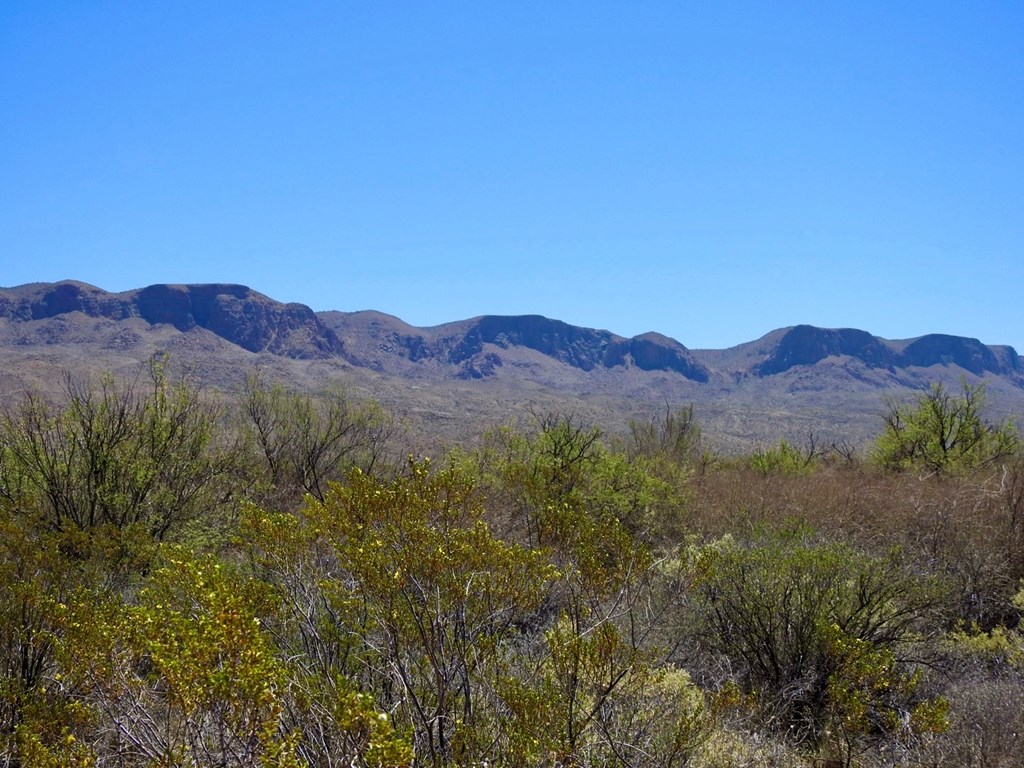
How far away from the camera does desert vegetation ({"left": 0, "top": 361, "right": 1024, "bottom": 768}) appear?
326 cm

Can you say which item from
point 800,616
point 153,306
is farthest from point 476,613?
point 153,306

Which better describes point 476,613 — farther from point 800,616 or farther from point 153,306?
point 153,306

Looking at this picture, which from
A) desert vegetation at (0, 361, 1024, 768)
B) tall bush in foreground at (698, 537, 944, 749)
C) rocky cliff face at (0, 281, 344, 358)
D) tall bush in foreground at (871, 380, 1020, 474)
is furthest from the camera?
rocky cliff face at (0, 281, 344, 358)

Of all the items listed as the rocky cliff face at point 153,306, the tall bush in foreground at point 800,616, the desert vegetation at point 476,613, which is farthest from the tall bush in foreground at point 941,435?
the rocky cliff face at point 153,306

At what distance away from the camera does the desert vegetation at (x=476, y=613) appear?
3.26m

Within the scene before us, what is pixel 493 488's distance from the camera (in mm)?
15922

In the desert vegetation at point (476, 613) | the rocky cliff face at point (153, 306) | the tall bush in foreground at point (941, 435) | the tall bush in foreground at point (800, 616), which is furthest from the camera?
the rocky cliff face at point (153, 306)

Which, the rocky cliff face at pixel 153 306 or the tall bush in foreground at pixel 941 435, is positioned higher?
the rocky cliff face at pixel 153 306

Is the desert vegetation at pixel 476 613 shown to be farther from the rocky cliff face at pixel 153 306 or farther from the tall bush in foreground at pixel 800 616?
the rocky cliff face at pixel 153 306

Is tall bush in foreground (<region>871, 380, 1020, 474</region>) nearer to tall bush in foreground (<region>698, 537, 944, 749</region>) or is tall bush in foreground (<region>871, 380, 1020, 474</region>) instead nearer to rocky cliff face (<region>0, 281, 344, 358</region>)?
tall bush in foreground (<region>698, 537, 944, 749</region>)

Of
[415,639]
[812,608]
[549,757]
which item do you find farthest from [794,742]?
[415,639]

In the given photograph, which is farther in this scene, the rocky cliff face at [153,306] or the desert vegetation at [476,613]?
the rocky cliff face at [153,306]

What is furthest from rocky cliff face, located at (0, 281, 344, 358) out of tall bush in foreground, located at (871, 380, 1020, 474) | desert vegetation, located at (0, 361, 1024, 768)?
tall bush in foreground, located at (871, 380, 1020, 474)

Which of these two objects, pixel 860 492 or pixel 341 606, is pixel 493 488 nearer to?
pixel 860 492
